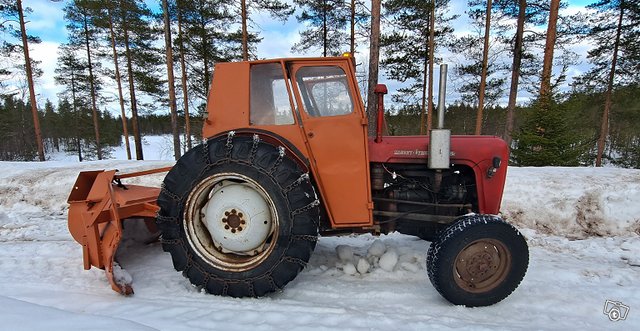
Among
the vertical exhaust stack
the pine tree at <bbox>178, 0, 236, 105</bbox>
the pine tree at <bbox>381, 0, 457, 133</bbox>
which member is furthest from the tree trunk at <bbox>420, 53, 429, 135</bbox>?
the vertical exhaust stack

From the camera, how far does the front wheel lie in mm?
2566

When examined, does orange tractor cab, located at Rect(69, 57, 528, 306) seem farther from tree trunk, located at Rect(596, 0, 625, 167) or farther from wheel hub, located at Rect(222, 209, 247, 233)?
tree trunk, located at Rect(596, 0, 625, 167)

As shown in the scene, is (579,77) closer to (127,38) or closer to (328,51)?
(328,51)

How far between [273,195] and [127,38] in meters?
19.6

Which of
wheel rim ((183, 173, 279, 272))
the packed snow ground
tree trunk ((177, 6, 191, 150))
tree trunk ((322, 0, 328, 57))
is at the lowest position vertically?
the packed snow ground

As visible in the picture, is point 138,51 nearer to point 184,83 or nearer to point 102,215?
point 184,83

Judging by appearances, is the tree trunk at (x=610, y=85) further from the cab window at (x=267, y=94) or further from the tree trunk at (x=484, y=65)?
the cab window at (x=267, y=94)

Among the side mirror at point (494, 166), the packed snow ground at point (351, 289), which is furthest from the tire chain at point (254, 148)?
the side mirror at point (494, 166)

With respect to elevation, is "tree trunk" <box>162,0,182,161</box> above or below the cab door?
above

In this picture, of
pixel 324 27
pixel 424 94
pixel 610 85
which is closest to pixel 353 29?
pixel 324 27

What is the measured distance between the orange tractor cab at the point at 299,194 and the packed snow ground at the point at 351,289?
0.21 meters

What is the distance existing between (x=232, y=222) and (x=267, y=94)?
3.98 feet

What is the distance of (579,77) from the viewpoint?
16.0 metres

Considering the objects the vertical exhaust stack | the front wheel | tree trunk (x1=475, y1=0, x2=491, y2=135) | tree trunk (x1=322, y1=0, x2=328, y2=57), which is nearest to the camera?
the front wheel
